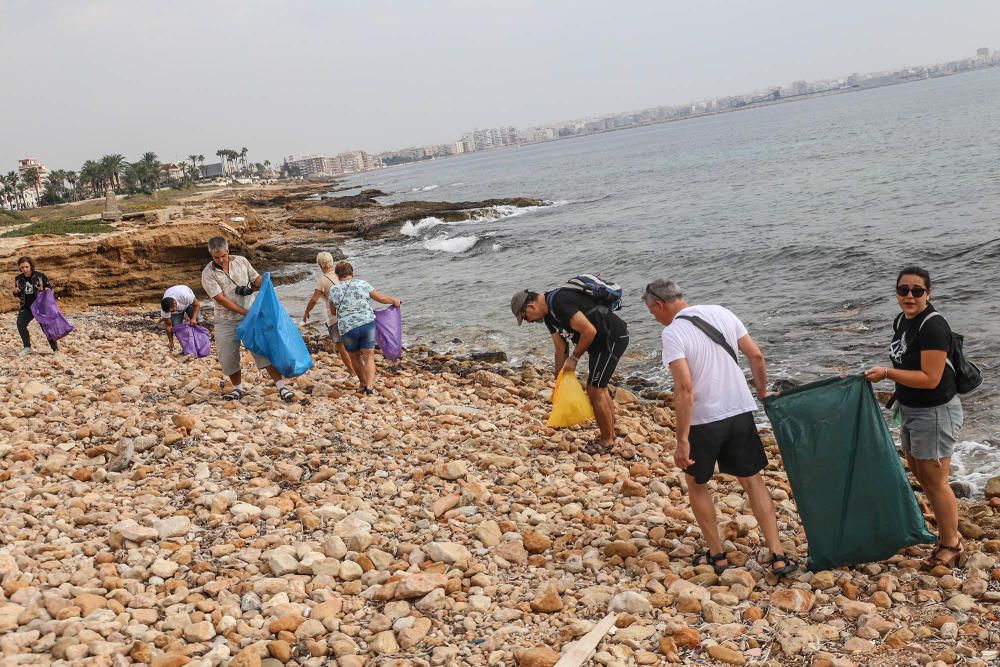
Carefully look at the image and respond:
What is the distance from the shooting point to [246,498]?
5797 millimetres

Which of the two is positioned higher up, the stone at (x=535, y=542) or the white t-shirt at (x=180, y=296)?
the white t-shirt at (x=180, y=296)

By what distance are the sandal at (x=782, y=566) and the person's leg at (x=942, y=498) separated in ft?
3.17

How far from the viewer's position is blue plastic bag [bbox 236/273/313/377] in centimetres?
823

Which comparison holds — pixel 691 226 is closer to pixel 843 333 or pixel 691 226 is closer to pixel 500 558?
pixel 843 333

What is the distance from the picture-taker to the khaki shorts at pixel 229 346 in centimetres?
843

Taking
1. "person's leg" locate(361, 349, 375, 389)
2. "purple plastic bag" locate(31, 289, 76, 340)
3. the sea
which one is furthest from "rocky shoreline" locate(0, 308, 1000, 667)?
"purple plastic bag" locate(31, 289, 76, 340)

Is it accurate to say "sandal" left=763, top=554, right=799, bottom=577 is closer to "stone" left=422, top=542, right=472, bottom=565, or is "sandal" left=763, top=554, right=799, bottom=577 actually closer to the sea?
"stone" left=422, top=542, right=472, bottom=565

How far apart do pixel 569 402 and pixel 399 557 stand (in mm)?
2618

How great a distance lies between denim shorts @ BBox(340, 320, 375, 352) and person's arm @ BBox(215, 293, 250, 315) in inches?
49.4

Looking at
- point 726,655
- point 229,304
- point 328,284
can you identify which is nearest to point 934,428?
→ point 726,655

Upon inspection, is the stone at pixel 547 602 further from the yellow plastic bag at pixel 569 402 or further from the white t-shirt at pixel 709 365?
the yellow plastic bag at pixel 569 402

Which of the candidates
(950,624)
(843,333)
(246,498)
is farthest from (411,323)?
(950,624)

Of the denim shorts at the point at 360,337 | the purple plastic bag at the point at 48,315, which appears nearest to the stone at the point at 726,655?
the denim shorts at the point at 360,337

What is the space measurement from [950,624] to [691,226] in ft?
84.7
